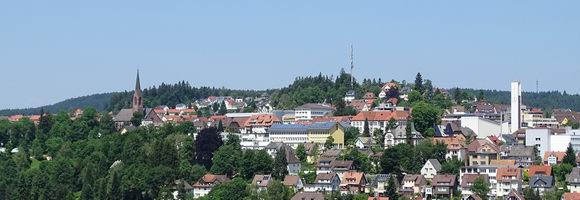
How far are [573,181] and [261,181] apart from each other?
17.7 meters

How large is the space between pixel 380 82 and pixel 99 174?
40783 millimetres

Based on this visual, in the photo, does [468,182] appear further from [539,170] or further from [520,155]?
[520,155]

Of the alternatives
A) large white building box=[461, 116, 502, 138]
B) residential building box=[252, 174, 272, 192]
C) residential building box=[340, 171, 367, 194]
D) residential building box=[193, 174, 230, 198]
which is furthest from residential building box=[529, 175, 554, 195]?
residential building box=[193, 174, 230, 198]

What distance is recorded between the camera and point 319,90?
103 metres

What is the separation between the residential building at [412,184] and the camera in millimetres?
61188

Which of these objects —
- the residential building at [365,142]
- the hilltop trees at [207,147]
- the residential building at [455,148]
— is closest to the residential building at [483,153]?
the residential building at [455,148]

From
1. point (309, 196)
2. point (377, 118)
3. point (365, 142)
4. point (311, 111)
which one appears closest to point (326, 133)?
point (365, 142)

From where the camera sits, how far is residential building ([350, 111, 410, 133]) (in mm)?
78812

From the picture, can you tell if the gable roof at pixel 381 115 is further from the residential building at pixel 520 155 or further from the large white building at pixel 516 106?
the residential building at pixel 520 155

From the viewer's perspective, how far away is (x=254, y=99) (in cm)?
12725

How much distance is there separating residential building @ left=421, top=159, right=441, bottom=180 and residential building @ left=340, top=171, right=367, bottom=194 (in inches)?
137

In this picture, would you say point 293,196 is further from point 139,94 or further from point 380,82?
point 139,94

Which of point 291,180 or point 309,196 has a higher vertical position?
point 291,180

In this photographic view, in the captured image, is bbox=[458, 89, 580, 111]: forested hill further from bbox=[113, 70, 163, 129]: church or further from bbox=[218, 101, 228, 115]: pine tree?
bbox=[113, 70, 163, 129]: church
